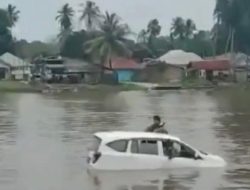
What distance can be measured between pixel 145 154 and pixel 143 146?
23cm

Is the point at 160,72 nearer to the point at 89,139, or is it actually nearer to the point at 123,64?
the point at 123,64

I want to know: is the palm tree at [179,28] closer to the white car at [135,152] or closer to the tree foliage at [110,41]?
the tree foliage at [110,41]

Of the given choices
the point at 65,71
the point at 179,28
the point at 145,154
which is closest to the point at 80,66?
the point at 65,71

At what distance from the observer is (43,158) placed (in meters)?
26.5

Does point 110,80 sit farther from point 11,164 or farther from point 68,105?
point 11,164

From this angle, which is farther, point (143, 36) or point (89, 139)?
point (143, 36)

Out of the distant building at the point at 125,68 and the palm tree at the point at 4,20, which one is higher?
the palm tree at the point at 4,20

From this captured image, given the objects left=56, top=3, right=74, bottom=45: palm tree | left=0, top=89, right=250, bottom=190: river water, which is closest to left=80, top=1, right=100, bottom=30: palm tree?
left=56, top=3, right=74, bottom=45: palm tree

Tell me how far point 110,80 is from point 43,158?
81.6 metres

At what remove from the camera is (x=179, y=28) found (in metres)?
165

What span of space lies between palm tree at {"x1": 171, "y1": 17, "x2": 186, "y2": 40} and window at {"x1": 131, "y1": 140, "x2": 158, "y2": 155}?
14071 cm

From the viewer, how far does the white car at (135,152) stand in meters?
22.2

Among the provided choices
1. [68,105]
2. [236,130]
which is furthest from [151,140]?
[68,105]

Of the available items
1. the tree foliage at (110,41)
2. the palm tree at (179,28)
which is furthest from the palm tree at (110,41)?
the palm tree at (179,28)
